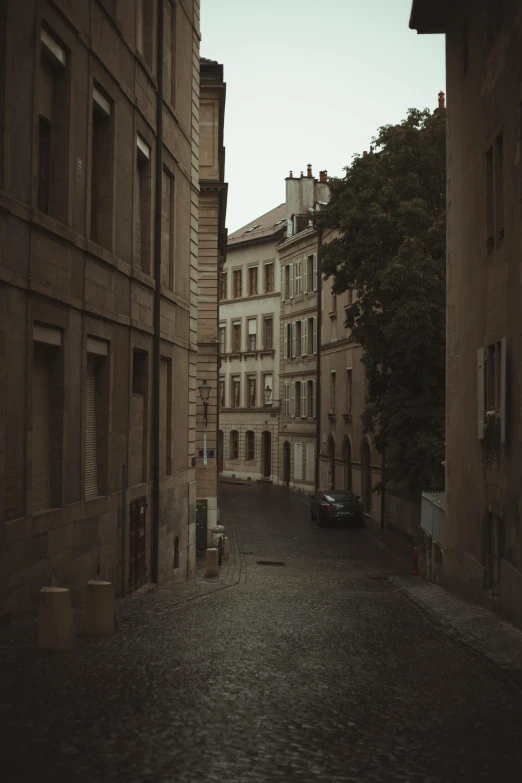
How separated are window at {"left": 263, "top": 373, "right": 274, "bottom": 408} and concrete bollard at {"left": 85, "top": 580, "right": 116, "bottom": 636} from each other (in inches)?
2256

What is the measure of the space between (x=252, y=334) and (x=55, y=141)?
57231mm

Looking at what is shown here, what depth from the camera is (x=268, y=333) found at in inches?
2731

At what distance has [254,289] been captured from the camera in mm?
70938

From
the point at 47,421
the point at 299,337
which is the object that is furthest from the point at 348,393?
the point at 47,421

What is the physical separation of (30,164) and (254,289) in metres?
58.7

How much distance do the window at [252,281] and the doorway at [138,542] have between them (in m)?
52.4

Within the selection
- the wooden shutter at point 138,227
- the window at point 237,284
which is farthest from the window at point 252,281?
the wooden shutter at point 138,227

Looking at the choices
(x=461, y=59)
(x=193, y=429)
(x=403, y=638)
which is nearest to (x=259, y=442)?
(x=193, y=429)

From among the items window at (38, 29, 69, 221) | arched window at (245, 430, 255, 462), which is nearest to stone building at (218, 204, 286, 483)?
arched window at (245, 430, 255, 462)

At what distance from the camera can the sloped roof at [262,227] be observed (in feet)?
227

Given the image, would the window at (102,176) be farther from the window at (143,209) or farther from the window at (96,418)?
the window at (143,209)

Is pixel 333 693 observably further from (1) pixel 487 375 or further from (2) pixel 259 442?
(2) pixel 259 442

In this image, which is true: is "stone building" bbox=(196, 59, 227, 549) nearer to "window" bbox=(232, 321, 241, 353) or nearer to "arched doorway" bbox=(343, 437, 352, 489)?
"arched doorway" bbox=(343, 437, 352, 489)

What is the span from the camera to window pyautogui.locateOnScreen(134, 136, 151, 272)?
19203 mm
